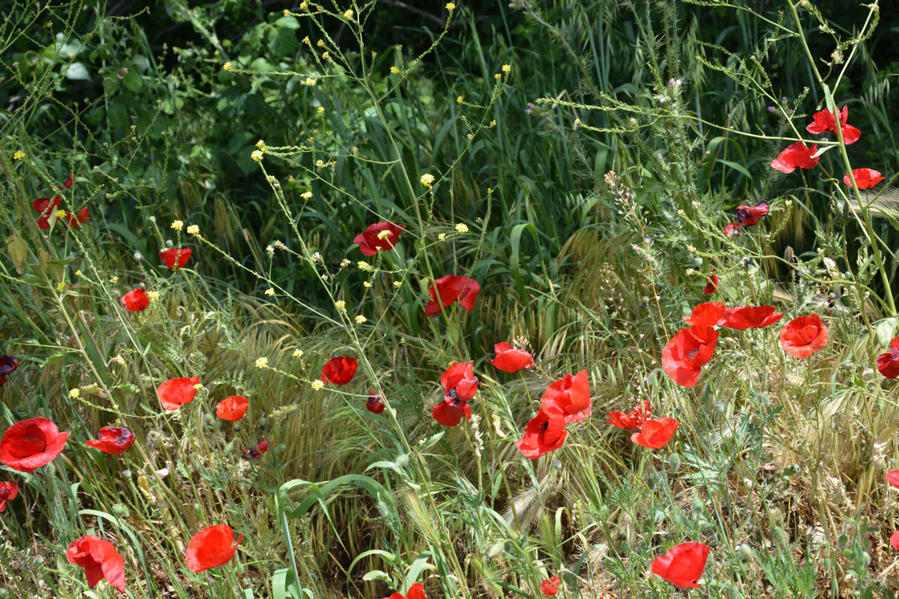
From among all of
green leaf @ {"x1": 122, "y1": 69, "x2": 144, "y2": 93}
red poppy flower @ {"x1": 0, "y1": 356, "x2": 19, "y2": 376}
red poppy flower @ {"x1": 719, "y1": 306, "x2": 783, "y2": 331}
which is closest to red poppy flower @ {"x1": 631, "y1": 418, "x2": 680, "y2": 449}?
red poppy flower @ {"x1": 719, "y1": 306, "x2": 783, "y2": 331}

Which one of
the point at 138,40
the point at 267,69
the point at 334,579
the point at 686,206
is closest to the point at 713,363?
the point at 686,206

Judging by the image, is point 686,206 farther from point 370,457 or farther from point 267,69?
point 267,69

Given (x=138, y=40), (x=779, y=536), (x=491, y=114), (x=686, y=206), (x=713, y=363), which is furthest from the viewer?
(x=138, y=40)

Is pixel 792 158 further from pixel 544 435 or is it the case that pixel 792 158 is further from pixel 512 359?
pixel 544 435

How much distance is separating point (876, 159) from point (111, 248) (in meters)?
2.65

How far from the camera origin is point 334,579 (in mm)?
1984

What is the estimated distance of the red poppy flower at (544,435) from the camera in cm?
126

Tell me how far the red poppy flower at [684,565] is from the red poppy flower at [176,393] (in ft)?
3.04

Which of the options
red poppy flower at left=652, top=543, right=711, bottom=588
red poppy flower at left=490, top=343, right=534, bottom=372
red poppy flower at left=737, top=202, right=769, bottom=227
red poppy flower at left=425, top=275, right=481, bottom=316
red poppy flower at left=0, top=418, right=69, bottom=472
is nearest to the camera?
red poppy flower at left=652, top=543, right=711, bottom=588

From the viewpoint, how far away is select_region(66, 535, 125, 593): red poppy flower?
4.58ft

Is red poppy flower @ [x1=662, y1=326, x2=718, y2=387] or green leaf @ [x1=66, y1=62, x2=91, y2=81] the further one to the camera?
green leaf @ [x1=66, y1=62, x2=91, y2=81]

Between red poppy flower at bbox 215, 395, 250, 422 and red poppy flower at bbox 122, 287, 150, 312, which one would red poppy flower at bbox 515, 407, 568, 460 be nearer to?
red poppy flower at bbox 215, 395, 250, 422

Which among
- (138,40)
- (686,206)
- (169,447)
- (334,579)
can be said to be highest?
(138,40)

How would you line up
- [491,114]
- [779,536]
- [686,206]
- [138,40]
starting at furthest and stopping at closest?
1. [138,40]
2. [491,114]
3. [686,206]
4. [779,536]
